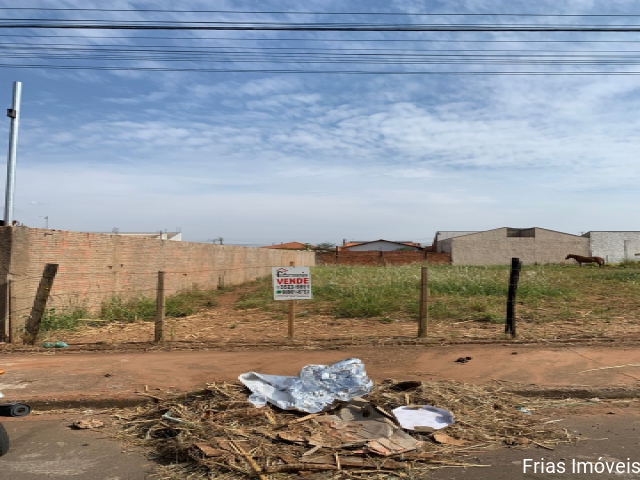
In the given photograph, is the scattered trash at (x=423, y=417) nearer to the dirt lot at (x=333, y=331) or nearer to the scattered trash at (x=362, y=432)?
the scattered trash at (x=362, y=432)

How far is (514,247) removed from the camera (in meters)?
57.1

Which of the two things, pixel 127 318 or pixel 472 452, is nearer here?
pixel 472 452

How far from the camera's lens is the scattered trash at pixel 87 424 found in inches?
225

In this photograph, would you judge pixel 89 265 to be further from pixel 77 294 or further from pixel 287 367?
pixel 287 367

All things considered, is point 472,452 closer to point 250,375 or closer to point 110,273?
point 250,375

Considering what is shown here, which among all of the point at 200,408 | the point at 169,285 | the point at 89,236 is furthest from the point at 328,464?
the point at 169,285

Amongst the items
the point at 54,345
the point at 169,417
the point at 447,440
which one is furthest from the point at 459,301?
the point at 169,417

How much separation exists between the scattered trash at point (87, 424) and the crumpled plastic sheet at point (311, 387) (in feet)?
5.28

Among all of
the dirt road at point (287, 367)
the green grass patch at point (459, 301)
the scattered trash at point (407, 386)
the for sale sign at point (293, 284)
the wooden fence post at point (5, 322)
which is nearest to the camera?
the scattered trash at point (407, 386)

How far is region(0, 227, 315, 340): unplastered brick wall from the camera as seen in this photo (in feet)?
34.5

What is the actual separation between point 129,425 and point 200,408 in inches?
32.7

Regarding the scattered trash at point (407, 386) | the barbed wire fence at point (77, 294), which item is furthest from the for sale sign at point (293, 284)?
the scattered trash at point (407, 386)

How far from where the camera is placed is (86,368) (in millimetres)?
7945

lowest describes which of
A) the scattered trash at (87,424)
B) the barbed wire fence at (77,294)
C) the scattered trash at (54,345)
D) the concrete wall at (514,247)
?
the scattered trash at (87,424)
